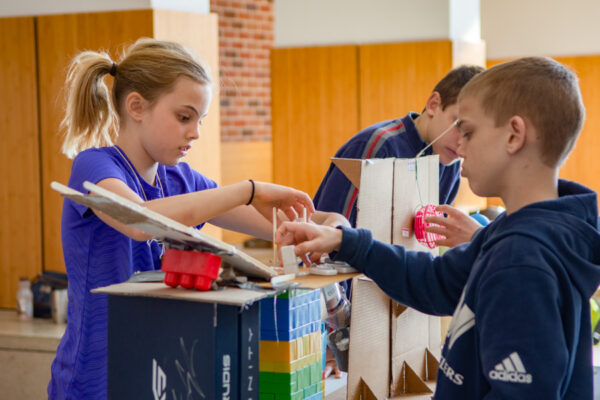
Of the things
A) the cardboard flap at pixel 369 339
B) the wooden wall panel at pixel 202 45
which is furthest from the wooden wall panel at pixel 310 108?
the cardboard flap at pixel 369 339

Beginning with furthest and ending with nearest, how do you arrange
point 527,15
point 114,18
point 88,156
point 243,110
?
point 243,110 → point 527,15 → point 114,18 → point 88,156

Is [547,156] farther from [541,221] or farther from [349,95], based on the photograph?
[349,95]

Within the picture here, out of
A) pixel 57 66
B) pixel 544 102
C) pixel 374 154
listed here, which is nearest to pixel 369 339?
pixel 544 102

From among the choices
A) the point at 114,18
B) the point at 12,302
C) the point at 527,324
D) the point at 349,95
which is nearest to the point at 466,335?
the point at 527,324

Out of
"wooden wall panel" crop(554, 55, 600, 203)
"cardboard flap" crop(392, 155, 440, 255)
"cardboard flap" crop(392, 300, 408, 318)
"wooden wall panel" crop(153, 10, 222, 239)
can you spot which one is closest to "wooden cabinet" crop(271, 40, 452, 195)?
"wooden wall panel" crop(153, 10, 222, 239)

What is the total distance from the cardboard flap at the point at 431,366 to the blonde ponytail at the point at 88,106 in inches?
36.0

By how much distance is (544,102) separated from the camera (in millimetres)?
1217

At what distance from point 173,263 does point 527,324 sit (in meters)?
0.55

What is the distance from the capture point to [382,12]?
5137 mm

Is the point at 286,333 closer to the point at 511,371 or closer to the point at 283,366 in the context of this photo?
the point at 283,366

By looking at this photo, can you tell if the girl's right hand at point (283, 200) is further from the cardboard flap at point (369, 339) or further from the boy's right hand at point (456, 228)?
the boy's right hand at point (456, 228)

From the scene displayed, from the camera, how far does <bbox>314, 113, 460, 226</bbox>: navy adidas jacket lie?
2195 millimetres

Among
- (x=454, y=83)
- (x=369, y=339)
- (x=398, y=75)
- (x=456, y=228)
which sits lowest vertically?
(x=369, y=339)

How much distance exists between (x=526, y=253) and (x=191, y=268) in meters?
0.51
